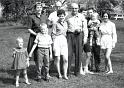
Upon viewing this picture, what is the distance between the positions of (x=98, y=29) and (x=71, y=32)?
1161mm

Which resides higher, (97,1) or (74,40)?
(97,1)

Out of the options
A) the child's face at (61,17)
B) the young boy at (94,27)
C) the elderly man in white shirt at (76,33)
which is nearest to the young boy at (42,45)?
the child's face at (61,17)

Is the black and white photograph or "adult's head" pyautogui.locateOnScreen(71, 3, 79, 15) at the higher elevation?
"adult's head" pyautogui.locateOnScreen(71, 3, 79, 15)

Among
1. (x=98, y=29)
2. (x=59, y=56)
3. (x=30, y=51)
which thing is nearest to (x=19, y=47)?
(x=30, y=51)

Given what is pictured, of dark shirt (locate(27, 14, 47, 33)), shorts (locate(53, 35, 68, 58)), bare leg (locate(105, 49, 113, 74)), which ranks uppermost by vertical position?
dark shirt (locate(27, 14, 47, 33))

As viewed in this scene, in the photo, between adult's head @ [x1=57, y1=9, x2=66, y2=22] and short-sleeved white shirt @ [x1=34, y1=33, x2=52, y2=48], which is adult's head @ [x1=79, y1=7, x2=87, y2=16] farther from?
short-sleeved white shirt @ [x1=34, y1=33, x2=52, y2=48]

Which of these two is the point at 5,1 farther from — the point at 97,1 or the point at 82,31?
the point at 82,31

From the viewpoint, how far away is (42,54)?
8883mm

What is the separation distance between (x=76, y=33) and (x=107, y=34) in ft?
3.84

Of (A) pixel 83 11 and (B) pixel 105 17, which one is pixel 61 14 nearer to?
(A) pixel 83 11

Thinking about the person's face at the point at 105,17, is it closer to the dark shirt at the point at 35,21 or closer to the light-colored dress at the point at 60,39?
the light-colored dress at the point at 60,39

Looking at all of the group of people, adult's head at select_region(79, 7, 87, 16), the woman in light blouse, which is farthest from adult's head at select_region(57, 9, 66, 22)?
the woman in light blouse

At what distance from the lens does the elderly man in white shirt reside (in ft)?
30.8

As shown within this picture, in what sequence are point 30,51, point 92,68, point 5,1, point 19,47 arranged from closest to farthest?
point 19,47 < point 30,51 < point 92,68 < point 5,1
